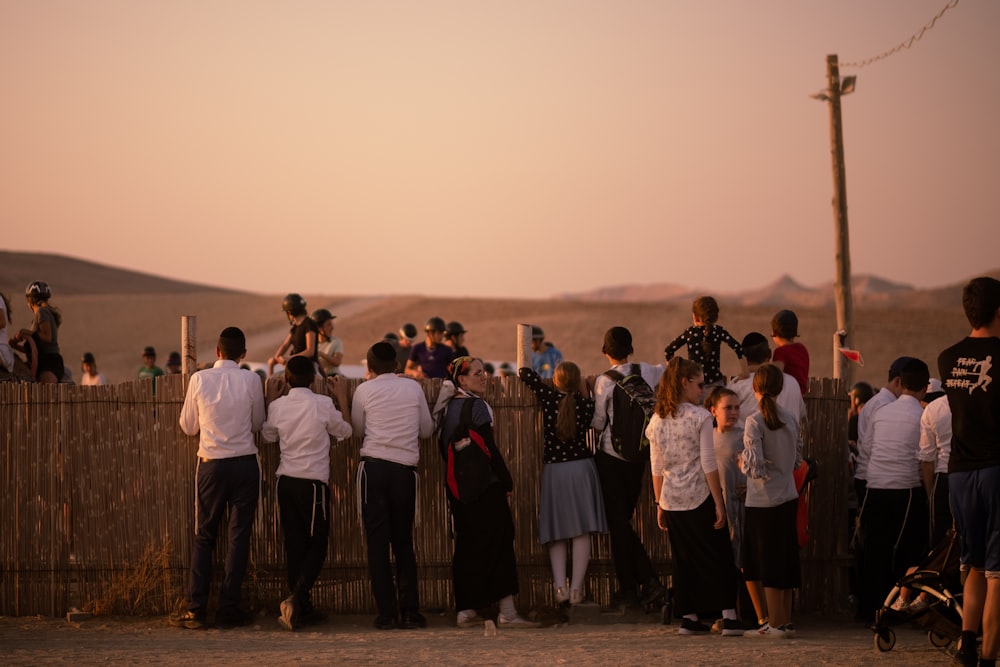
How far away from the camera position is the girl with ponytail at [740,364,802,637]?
7973mm

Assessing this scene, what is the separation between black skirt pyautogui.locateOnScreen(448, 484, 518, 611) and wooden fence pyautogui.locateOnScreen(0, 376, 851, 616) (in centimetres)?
51

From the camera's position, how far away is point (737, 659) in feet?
23.7

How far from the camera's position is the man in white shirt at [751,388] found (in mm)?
8758

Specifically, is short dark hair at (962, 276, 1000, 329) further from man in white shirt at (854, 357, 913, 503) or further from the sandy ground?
man in white shirt at (854, 357, 913, 503)

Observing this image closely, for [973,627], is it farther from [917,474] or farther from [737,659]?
[917,474]

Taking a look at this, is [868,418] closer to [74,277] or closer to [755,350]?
[755,350]

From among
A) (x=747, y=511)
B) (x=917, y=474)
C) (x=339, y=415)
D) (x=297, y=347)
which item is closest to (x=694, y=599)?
(x=747, y=511)

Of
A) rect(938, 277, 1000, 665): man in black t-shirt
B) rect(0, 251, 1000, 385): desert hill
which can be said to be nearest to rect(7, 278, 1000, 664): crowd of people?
rect(938, 277, 1000, 665): man in black t-shirt

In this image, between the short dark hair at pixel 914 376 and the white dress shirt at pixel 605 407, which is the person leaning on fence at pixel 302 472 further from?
the short dark hair at pixel 914 376

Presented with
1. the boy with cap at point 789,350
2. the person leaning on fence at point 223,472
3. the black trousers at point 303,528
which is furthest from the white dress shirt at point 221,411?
the boy with cap at point 789,350

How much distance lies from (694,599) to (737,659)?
1050 mm

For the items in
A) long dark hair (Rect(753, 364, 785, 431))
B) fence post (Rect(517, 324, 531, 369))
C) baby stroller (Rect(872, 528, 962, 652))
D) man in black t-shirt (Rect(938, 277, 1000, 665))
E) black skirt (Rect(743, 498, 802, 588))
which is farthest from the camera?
fence post (Rect(517, 324, 531, 369))

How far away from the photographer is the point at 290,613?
8641mm

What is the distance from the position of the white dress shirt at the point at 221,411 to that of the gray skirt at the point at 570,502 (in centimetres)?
214
